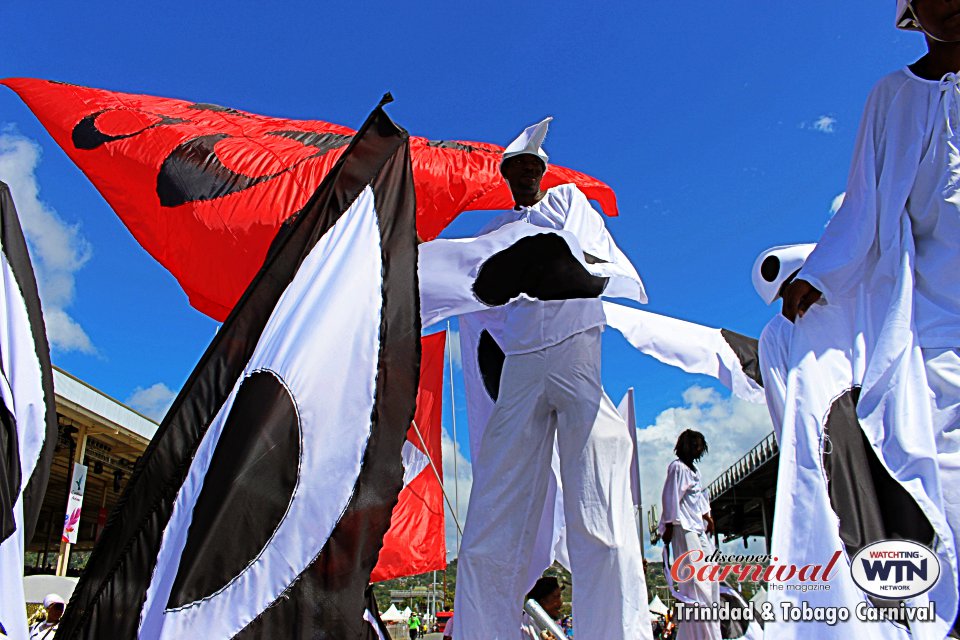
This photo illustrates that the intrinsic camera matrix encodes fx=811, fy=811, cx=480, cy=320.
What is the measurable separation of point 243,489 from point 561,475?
1549 mm

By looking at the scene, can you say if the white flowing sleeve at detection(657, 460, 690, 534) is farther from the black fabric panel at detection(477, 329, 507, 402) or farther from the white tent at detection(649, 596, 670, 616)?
the white tent at detection(649, 596, 670, 616)

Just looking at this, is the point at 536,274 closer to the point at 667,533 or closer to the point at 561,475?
the point at 561,475

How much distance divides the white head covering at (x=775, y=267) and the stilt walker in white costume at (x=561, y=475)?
27.3 inches

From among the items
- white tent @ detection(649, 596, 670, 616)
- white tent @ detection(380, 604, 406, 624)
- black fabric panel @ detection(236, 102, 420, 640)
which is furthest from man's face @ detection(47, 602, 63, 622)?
white tent @ detection(380, 604, 406, 624)

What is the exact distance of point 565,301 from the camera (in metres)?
3.54

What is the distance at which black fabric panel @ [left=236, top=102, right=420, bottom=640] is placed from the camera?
2195mm

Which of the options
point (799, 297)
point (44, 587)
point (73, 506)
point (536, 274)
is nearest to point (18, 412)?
point (536, 274)

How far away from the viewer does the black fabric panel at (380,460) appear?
2.20 metres

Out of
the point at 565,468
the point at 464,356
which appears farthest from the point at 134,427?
the point at 565,468

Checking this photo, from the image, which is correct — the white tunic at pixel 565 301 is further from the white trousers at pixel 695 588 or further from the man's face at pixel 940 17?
the white trousers at pixel 695 588

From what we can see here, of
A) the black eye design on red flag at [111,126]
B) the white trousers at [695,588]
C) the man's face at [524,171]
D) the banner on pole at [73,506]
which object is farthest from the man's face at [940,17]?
the banner on pole at [73,506]

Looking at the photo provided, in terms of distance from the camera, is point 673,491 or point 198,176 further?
point 673,491

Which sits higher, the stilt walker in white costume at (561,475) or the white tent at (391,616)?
the white tent at (391,616)

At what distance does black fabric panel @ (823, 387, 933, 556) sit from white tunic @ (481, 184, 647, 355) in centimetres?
136
